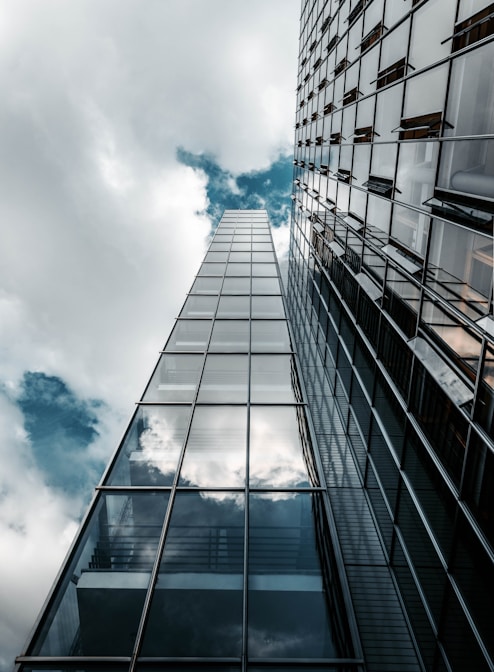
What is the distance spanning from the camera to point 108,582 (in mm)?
8070

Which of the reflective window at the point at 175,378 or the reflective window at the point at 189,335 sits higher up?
the reflective window at the point at 189,335

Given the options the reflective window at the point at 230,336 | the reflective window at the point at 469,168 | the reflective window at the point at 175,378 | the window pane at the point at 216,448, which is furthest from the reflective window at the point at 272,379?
the reflective window at the point at 469,168

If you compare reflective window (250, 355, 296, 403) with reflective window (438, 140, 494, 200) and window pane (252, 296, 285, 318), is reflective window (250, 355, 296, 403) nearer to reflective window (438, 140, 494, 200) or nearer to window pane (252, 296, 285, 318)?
window pane (252, 296, 285, 318)

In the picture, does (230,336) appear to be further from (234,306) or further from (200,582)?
(200,582)

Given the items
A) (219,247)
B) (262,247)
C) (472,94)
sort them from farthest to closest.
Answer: (219,247)
(262,247)
(472,94)

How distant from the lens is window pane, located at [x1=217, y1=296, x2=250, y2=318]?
19.7 meters

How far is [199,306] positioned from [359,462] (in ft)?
32.3

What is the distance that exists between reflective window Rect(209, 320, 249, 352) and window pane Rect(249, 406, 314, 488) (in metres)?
4.10

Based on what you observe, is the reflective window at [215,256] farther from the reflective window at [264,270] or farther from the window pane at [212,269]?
the reflective window at [264,270]

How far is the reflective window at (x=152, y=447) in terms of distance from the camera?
10.4 meters

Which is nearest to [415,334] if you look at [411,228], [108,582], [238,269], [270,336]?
[411,228]

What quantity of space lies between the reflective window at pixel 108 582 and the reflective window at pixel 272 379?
477cm

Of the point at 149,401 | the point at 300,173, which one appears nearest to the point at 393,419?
the point at 149,401

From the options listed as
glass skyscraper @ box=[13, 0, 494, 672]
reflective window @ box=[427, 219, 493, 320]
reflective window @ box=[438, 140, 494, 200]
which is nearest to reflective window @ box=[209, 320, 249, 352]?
glass skyscraper @ box=[13, 0, 494, 672]
